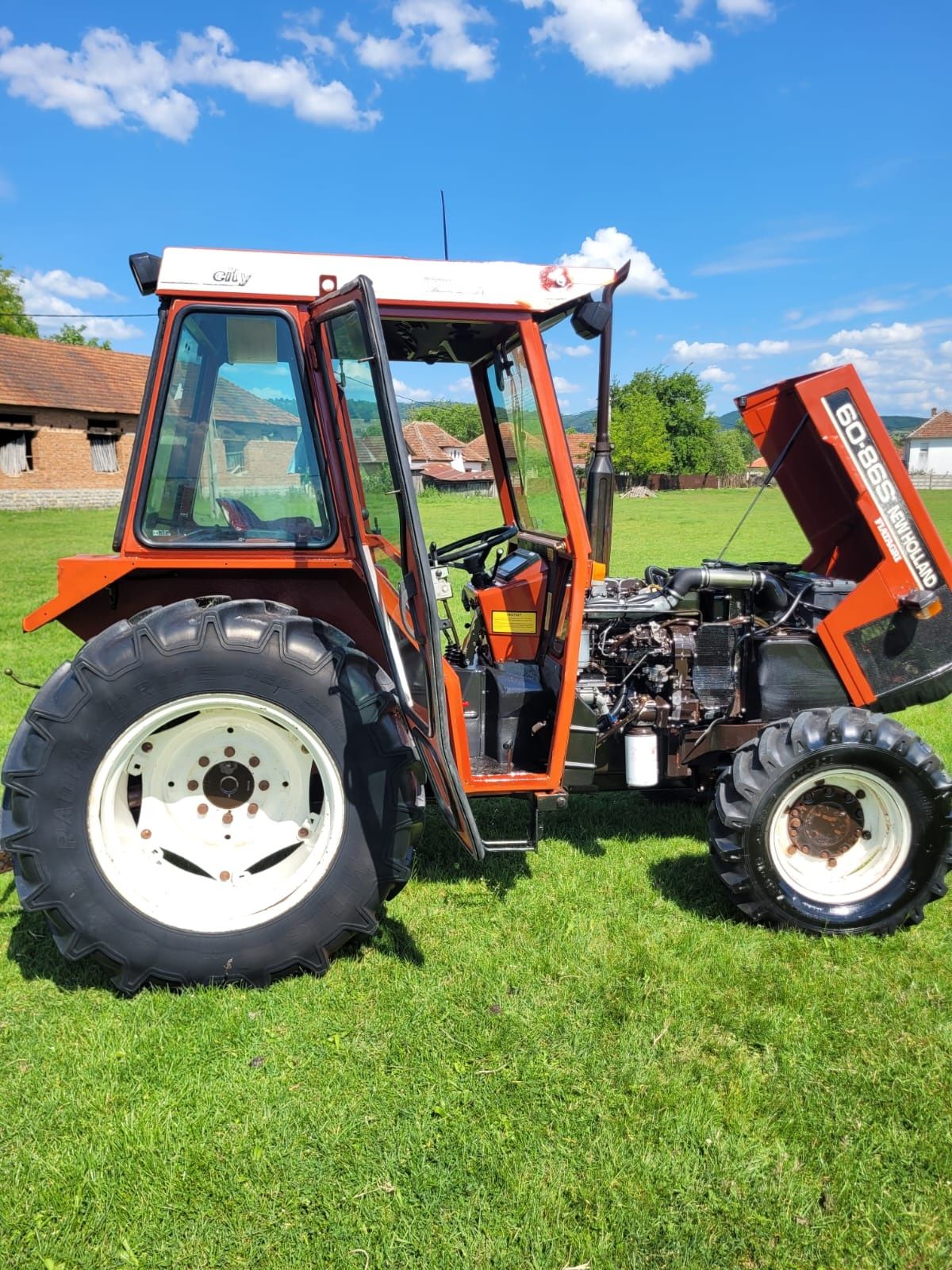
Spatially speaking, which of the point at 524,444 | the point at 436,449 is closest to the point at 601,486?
the point at 524,444

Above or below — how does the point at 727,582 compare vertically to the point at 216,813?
above

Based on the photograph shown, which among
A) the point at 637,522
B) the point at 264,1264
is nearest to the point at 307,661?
the point at 264,1264

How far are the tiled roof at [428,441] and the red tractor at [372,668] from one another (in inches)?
6.5

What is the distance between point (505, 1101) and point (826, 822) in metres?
1.75

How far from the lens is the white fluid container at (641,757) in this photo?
352 centimetres

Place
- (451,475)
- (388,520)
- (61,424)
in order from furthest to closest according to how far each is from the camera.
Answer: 1. (61,424)
2. (451,475)
3. (388,520)

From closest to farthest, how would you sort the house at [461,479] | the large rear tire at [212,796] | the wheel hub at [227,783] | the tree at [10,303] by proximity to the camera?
1. the large rear tire at [212,796]
2. the wheel hub at [227,783]
3. the house at [461,479]
4. the tree at [10,303]

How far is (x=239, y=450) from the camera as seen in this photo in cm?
312

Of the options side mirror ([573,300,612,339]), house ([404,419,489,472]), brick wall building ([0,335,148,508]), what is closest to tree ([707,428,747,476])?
brick wall building ([0,335,148,508])

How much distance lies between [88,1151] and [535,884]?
6.42 feet

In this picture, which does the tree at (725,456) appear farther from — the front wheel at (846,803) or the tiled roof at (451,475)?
the front wheel at (846,803)

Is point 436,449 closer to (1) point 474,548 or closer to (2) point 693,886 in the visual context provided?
(1) point 474,548

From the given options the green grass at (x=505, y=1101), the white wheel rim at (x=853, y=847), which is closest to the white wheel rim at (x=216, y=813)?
the green grass at (x=505, y=1101)

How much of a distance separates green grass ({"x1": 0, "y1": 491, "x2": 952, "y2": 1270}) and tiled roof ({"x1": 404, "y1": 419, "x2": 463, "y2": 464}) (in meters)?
1.86
